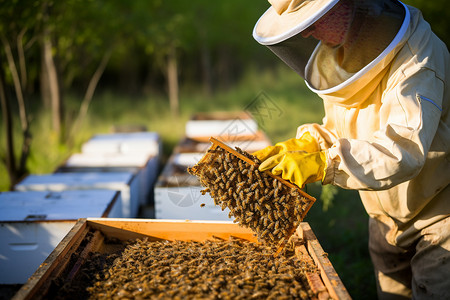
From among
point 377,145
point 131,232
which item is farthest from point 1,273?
point 377,145

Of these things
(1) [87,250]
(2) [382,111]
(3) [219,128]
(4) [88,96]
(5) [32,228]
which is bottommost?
(1) [87,250]

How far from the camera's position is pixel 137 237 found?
3174mm

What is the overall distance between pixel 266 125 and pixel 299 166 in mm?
7223

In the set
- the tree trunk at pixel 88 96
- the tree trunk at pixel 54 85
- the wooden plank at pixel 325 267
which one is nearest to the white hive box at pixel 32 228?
the wooden plank at pixel 325 267

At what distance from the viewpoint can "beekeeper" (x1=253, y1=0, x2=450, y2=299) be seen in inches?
92.5

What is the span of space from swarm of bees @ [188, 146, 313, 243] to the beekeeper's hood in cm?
66

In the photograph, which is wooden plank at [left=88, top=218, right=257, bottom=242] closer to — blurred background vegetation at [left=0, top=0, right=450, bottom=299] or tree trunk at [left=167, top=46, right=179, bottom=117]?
blurred background vegetation at [left=0, top=0, right=450, bottom=299]

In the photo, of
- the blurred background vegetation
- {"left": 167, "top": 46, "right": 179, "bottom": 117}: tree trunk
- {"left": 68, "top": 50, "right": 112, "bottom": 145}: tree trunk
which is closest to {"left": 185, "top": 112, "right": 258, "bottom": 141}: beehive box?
→ the blurred background vegetation

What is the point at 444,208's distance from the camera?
2.83 meters

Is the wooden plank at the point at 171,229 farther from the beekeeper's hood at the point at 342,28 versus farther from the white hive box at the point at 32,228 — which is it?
the beekeeper's hood at the point at 342,28

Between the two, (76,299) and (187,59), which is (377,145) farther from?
(187,59)

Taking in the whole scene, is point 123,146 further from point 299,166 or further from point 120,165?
point 299,166

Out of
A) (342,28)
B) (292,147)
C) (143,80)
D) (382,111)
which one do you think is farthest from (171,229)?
(143,80)

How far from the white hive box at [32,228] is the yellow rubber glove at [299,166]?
1656mm
